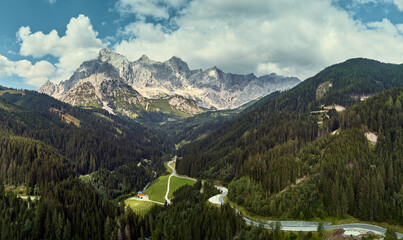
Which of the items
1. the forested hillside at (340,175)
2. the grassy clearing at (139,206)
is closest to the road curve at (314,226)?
the forested hillside at (340,175)

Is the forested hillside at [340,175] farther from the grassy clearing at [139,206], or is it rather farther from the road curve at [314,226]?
the grassy clearing at [139,206]

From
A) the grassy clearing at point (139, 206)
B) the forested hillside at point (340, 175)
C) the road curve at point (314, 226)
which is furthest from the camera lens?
the grassy clearing at point (139, 206)

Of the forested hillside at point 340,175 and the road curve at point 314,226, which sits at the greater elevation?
the forested hillside at point 340,175

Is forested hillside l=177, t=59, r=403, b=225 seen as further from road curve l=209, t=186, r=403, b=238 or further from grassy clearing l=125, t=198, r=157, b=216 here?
grassy clearing l=125, t=198, r=157, b=216

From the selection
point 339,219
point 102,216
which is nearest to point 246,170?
point 339,219

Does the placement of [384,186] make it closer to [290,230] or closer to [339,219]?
[339,219]

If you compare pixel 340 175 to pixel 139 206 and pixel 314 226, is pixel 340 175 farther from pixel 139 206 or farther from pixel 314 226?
pixel 139 206

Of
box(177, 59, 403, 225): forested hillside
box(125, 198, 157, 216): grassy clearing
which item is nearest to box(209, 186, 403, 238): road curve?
box(177, 59, 403, 225): forested hillside

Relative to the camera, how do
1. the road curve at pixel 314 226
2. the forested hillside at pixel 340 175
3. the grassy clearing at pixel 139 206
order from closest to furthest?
the road curve at pixel 314 226
the forested hillside at pixel 340 175
the grassy clearing at pixel 139 206

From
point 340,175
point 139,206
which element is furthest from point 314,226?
point 139,206

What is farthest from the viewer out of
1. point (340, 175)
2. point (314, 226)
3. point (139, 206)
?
point (139, 206)
